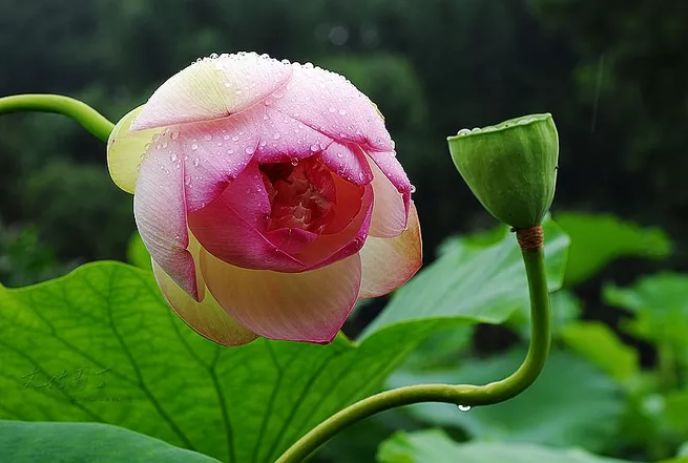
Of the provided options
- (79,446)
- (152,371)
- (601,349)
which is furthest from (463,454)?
(601,349)

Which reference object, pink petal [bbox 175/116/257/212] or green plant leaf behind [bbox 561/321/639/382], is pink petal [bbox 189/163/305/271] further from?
green plant leaf behind [bbox 561/321/639/382]

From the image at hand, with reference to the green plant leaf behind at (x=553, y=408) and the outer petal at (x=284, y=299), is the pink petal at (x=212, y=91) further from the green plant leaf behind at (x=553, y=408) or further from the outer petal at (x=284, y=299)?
the green plant leaf behind at (x=553, y=408)

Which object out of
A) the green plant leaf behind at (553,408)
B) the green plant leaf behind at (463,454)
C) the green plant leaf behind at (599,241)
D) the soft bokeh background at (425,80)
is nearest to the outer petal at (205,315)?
the green plant leaf behind at (463,454)

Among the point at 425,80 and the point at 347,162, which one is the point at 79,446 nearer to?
the point at 347,162

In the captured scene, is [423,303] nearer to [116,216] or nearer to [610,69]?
[116,216]

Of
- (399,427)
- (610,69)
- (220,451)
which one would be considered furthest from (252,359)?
(610,69)
